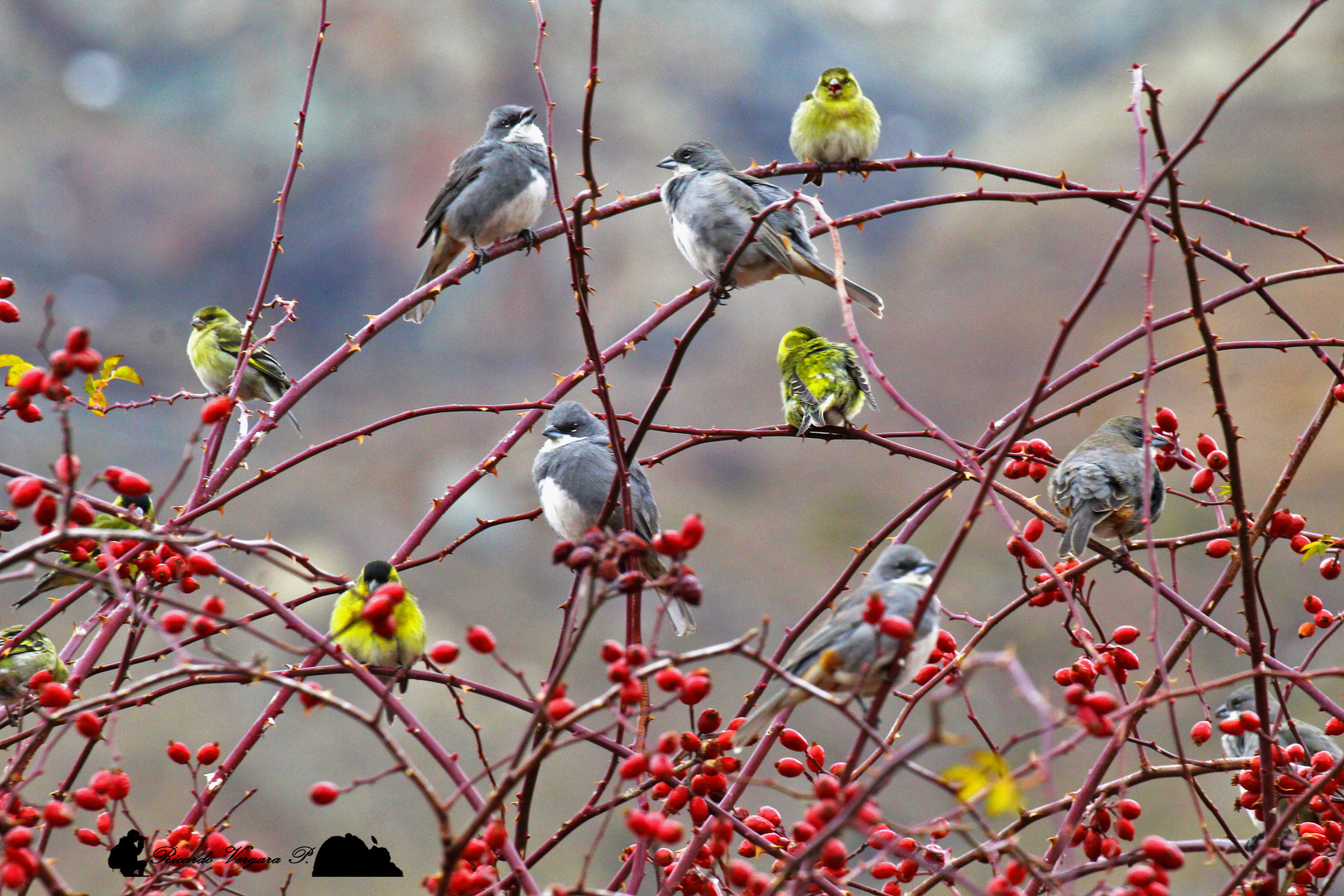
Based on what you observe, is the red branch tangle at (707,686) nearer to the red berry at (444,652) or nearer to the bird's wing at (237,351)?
the red berry at (444,652)

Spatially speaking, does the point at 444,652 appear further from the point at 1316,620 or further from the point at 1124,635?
the point at 1316,620

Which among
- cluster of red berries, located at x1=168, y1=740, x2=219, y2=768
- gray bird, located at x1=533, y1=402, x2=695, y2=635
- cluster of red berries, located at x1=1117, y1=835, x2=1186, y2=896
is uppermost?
gray bird, located at x1=533, y1=402, x2=695, y2=635

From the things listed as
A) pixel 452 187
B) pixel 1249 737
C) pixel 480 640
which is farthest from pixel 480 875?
pixel 1249 737

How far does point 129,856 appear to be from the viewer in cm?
274

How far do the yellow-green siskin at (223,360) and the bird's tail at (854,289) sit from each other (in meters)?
3.38

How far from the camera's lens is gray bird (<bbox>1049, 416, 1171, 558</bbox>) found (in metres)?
3.77

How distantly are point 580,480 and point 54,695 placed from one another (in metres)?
2.04

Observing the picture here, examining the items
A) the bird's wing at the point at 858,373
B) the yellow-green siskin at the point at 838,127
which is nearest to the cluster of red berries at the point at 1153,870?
the bird's wing at the point at 858,373

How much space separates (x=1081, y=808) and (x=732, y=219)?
2.18 m

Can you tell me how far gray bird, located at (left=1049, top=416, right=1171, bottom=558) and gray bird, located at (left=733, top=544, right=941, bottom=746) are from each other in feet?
3.09

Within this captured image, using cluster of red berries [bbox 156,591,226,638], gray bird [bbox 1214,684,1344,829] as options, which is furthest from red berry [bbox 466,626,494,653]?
gray bird [bbox 1214,684,1344,829]

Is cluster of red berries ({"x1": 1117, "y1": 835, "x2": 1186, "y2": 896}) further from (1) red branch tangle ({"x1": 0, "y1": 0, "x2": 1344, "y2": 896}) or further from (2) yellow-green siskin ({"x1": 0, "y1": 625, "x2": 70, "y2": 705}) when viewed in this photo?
(2) yellow-green siskin ({"x1": 0, "y1": 625, "x2": 70, "y2": 705})

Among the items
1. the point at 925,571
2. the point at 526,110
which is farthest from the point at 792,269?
the point at 526,110

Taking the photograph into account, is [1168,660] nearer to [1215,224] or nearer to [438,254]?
[438,254]
